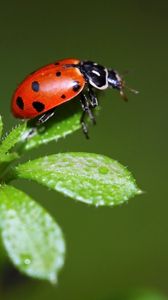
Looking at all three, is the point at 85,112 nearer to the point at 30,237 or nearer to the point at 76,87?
the point at 76,87

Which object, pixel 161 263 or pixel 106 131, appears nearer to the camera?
pixel 161 263

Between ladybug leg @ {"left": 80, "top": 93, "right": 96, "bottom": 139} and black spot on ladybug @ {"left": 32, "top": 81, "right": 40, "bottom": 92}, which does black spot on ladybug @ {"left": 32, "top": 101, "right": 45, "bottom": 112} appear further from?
ladybug leg @ {"left": 80, "top": 93, "right": 96, "bottom": 139}

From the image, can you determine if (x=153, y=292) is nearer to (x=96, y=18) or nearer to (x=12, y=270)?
(x=12, y=270)

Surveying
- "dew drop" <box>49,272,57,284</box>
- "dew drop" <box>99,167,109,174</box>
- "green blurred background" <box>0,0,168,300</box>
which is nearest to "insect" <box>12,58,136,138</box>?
"green blurred background" <box>0,0,168,300</box>

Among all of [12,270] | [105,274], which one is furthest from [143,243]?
[12,270]

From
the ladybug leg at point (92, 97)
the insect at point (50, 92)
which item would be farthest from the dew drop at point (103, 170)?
the ladybug leg at point (92, 97)

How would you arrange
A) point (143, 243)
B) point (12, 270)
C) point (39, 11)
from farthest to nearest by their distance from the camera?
1. point (39, 11)
2. point (143, 243)
3. point (12, 270)

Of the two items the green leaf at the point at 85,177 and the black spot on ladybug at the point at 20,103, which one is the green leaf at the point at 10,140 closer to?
the green leaf at the point at 85,177
